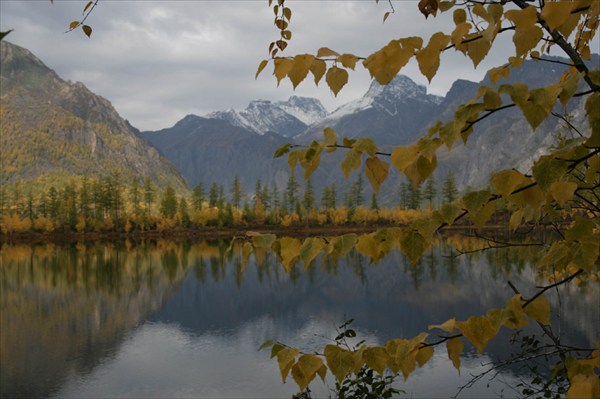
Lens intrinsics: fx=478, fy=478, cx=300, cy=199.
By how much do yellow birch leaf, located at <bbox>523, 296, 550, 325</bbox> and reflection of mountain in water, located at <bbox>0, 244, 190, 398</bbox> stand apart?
75.2ft

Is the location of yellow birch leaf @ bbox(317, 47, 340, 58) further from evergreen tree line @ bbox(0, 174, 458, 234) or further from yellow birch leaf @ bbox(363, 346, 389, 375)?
evergreen tree line @ bbox(0, 174, 458, 234)

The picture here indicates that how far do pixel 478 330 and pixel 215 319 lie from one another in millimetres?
35916

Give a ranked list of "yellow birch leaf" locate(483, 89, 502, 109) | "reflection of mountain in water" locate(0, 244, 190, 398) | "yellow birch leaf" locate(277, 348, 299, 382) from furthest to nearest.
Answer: "reflection of mountain in water" locate(0, 244, 190, 398)
"yellow birch leaf" locate(277, 348, 299, 382)
"yellow birch leaf" locate(483, 89, 502, 109)

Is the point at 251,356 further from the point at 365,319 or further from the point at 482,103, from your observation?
the point at 482,103

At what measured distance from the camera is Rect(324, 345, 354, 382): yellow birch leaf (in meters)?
2.13

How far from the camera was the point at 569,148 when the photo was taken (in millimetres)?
1641

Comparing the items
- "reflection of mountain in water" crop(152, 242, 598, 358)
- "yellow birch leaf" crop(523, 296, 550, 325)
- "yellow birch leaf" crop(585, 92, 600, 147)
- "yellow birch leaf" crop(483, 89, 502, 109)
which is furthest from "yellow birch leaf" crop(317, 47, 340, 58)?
"reflection of mountain in water" crop(152, 242, 598, 358)

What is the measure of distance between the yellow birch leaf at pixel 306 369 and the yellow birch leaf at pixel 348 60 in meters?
1.26

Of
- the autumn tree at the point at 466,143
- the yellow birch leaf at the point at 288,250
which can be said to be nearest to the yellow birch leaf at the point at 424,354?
the autumn tree at the point at 466,143

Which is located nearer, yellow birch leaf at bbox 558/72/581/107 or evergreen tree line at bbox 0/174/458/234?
yellow birch leaf at bbox 558/72/581/107

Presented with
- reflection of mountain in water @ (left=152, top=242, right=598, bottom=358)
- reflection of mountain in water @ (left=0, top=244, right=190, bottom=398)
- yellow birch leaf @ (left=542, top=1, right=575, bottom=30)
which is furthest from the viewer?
reflection of mountain in water @ (left=152, top=242, right=598, bottom=358)

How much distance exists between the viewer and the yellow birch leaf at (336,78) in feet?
6.45

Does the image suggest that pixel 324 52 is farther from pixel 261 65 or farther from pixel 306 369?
pixel 306 369

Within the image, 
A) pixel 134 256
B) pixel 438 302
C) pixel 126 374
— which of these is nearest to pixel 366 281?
pixel 438 302
